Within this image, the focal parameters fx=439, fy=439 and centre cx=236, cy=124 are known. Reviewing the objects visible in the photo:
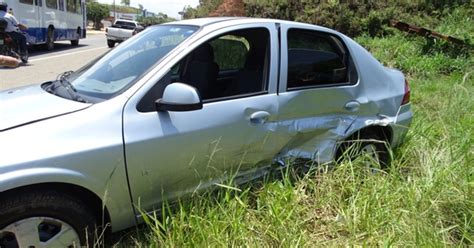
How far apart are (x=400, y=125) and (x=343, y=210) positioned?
1293 mm

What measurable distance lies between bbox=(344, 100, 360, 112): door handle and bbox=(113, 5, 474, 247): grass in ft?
1.54

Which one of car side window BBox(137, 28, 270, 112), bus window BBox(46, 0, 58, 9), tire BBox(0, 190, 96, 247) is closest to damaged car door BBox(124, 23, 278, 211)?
car side window BBox(137, 28, 270, 112)

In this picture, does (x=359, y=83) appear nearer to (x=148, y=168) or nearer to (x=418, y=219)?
(x=418, y=219)

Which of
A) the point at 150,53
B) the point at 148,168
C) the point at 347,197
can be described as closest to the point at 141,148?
the point at 148,168

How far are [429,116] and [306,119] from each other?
2835 millimetres

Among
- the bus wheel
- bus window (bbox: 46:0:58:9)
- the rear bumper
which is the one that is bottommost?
the bus wheel

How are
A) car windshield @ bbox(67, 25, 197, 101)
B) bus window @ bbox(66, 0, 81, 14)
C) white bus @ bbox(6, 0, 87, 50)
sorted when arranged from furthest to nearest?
bus window @ bbox(66, 0, 81, 14)
white bus @ bbox(6, 0, 87, 50)
car windshield @ bbox(67, 25, 197, 101)

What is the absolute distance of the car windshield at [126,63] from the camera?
2.96 m

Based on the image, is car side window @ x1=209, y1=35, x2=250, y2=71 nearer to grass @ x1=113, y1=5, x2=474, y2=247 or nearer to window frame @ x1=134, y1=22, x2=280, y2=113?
window frame @ x1=134, y1=22, x2=280, y2=113

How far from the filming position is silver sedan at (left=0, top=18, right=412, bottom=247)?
7.96 feet

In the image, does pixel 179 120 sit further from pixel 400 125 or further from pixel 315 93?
pixel 400 125

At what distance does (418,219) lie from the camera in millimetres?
2965

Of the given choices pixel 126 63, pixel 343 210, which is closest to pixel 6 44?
pixel 126 63

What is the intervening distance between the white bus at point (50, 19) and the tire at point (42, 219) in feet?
47.5
